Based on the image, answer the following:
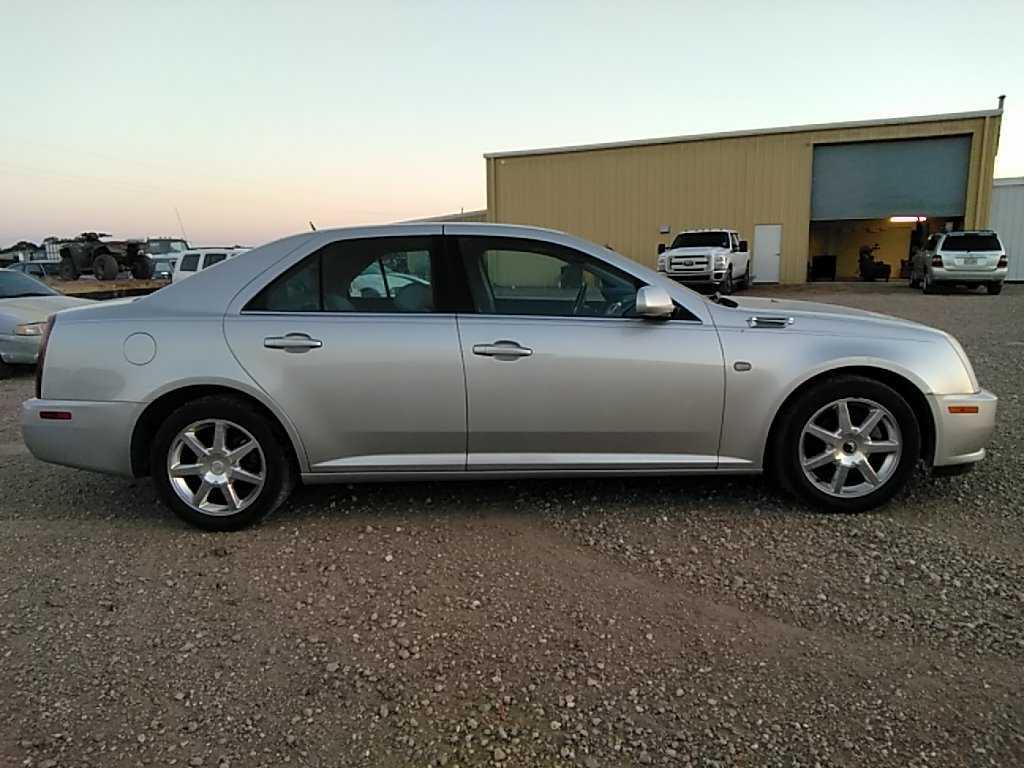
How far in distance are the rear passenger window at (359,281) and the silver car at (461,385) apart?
11mm

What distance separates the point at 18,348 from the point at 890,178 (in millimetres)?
26781

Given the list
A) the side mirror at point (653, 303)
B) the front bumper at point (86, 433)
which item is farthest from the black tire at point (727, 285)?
the front bumper at point (86, 433)

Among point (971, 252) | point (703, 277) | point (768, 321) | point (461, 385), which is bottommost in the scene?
point (461, 385)

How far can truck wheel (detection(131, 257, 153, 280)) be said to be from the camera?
2878cm

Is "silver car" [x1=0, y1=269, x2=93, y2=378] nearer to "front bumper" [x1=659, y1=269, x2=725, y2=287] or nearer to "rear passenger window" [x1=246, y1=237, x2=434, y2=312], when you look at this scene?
"rear passenger window" [x1=246, y1=237, x2=434, y2=312]

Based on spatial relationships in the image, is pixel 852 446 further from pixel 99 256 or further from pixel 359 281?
pixel 99 256

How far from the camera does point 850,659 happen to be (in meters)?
2.46

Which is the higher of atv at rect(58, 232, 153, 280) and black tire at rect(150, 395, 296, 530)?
atv at rect(58, 232, 153, 280)

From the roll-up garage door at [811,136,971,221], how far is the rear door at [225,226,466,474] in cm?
2645

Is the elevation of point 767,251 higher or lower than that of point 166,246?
lower

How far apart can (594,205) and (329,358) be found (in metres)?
27.2

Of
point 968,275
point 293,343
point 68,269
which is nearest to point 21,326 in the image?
point 293,343

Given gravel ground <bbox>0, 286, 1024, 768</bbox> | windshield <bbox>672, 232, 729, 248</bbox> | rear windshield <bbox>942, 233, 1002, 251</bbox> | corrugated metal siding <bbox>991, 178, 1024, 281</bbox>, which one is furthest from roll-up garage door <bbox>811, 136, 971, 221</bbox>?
gravel ground <bbox>0, 286, 1024, 768</bbox>

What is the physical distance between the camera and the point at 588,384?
352 cm
